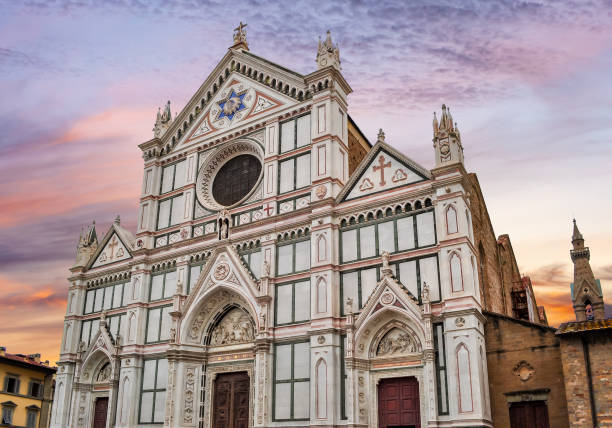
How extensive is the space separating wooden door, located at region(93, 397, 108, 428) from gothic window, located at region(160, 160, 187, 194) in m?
11.5

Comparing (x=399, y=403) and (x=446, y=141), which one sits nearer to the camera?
(x=399, y=403)

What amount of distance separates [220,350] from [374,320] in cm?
850

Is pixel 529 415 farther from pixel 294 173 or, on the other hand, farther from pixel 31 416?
pixel 31 416

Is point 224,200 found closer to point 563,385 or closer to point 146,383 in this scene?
point 146,383

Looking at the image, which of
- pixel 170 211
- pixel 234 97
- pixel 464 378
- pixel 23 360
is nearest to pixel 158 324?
pixel 170 211

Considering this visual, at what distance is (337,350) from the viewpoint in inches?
919

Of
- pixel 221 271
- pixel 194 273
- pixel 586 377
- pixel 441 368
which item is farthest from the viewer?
pixel 194 273

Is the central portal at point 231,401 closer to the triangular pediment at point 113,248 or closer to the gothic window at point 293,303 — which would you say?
the gothic window at point 293,303

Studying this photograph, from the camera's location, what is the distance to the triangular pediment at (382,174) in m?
24.5

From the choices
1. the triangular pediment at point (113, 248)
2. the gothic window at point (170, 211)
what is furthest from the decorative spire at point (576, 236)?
the triangular pediment at point (113, 248)

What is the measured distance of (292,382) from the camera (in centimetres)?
2414

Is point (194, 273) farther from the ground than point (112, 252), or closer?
closer

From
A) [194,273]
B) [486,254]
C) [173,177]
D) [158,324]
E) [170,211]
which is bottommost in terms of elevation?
[158,324]

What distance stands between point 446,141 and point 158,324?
652 inches
